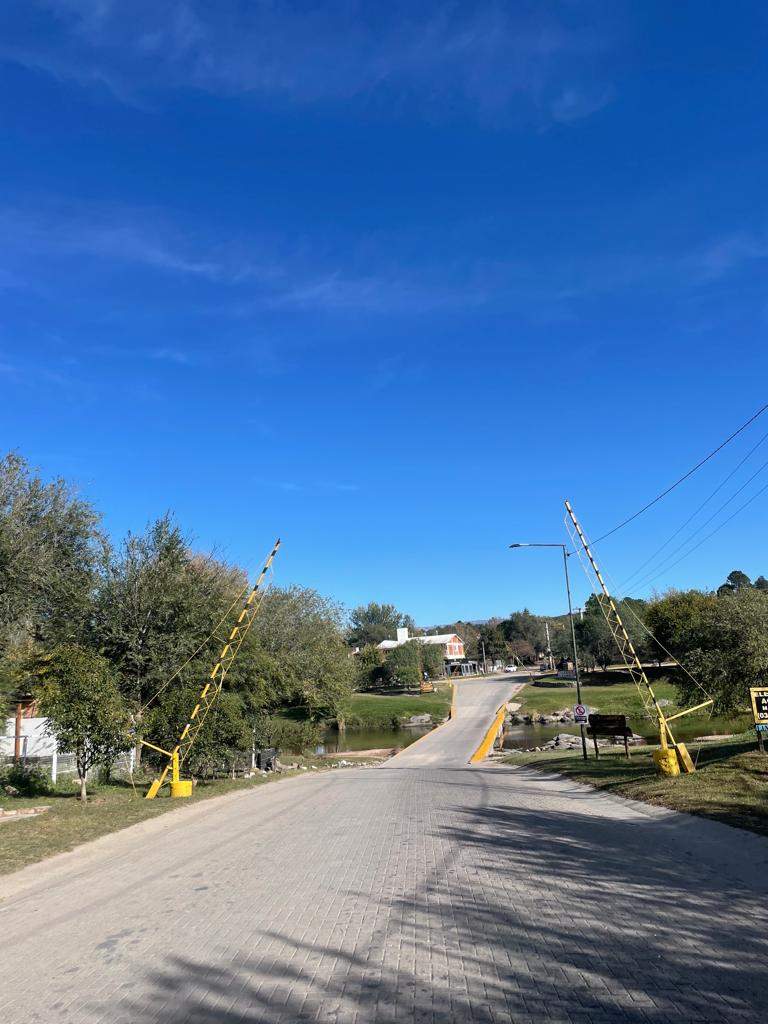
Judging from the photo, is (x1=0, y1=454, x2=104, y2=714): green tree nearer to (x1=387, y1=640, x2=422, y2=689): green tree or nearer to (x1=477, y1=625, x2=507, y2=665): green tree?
(x1=387, y1=640, x2=422, y2=689): green tree

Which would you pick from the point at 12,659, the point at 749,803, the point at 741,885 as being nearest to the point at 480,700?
the point at 12,659

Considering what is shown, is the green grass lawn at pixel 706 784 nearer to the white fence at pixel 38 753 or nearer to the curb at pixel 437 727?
the white fence at pixel 38 753

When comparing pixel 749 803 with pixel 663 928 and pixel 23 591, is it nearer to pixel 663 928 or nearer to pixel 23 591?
pixel 663 928

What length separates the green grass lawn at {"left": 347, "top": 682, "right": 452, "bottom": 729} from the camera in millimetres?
71000

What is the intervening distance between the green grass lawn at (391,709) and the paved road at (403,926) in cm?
5773

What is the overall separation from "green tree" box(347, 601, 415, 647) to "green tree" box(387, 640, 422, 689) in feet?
126

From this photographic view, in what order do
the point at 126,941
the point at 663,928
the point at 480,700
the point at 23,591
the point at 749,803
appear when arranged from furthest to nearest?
1. the point at 480,700
2. the point at 23,591
3. the point at 749,803
4. the point at 126,941
5. the point at 663,928

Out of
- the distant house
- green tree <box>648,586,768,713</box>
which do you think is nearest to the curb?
green tree <box>648,586,768,713</box>

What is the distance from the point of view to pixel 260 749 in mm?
33750

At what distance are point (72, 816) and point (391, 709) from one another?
6205 cm

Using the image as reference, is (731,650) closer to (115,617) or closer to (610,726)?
(610,726)

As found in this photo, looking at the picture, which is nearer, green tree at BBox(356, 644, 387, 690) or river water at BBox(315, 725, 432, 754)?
river water at BBox(315, 725, 432, 754)

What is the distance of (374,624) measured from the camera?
146500mm

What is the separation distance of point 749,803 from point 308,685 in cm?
3671
